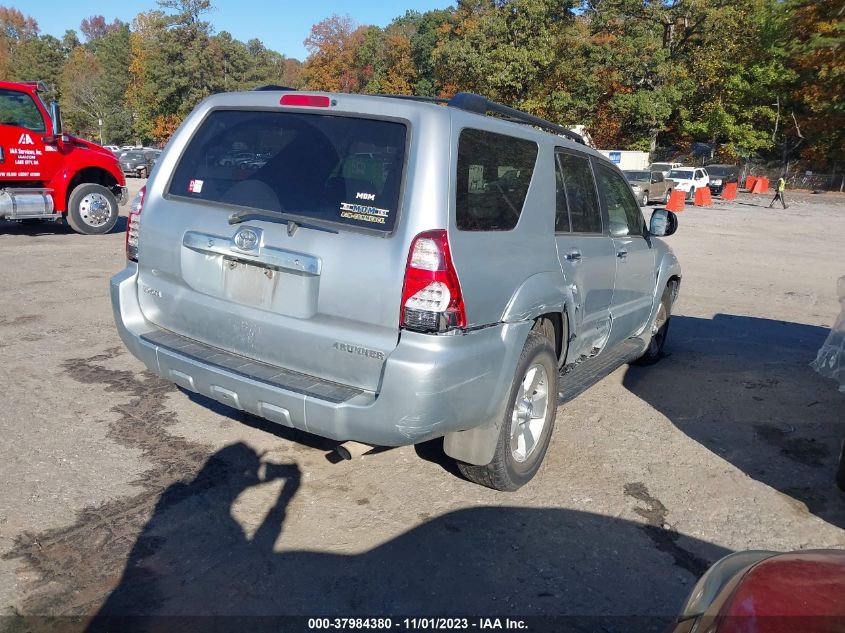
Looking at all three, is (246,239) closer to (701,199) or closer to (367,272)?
(367,272)

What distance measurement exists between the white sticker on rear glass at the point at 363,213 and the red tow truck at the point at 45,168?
10.0 meters

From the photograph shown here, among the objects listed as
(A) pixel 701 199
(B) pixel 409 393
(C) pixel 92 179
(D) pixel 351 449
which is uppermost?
(A) pixel 701 199

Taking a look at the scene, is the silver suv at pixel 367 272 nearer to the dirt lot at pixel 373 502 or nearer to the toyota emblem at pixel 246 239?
the toyota emblem at pixel 246 239

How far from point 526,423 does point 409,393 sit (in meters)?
1.13

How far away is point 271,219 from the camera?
3389mm

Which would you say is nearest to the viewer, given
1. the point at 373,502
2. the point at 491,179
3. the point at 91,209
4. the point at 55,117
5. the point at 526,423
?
the point at 491,179

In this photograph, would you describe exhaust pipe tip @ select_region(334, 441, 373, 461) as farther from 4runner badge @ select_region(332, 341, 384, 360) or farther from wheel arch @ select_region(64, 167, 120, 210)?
wheel arch @ select_region(64, 167, 120, 210)

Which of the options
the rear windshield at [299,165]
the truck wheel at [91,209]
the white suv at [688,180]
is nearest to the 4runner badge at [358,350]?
the rear windshield at [299,165]

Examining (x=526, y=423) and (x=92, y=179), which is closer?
(x=526, y=423)

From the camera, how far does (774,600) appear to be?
1.72 meters

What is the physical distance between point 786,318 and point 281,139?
7.66 m

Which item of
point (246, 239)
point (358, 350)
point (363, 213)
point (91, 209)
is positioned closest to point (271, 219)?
point (246, 239)

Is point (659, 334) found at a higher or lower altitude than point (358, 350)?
lower

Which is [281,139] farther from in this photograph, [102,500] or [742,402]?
[742,402]
